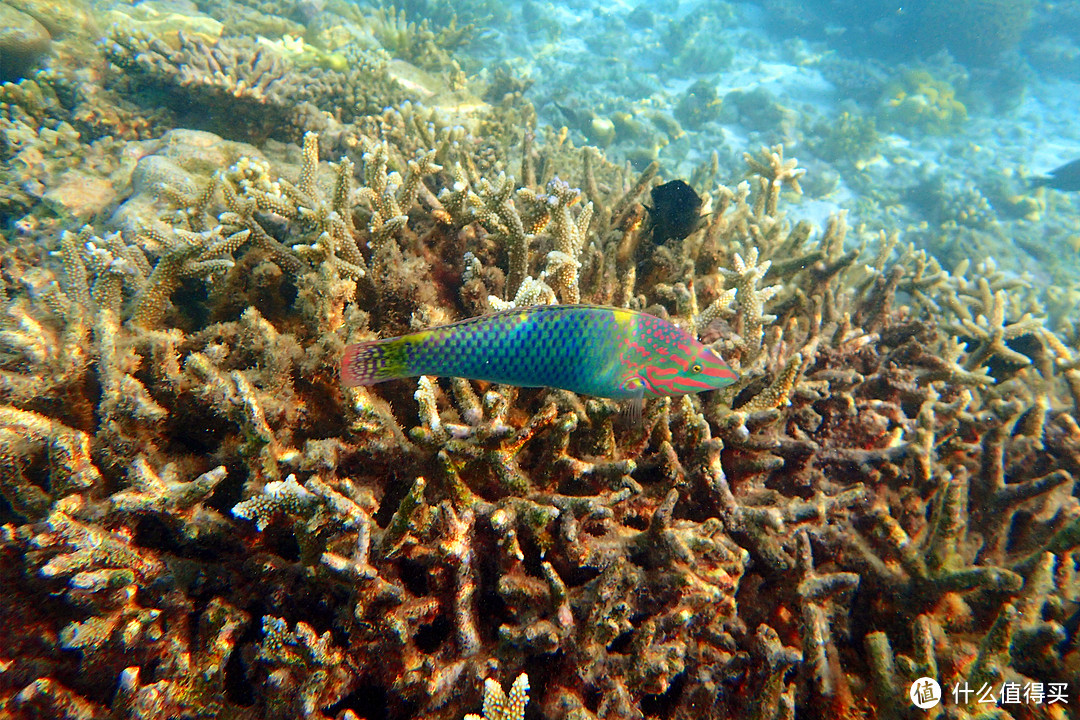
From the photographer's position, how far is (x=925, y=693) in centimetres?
214

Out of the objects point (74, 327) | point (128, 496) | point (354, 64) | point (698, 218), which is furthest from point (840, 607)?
point (354, 64)

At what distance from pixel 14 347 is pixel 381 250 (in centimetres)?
205

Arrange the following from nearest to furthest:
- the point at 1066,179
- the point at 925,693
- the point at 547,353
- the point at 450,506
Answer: the point at 547,353, the point at 925,693, the point at 450,506, the point at 1066,179

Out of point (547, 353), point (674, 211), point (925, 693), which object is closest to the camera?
point (547, 353)

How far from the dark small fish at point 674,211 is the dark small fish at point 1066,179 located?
827 inches

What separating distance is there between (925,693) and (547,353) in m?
2.38

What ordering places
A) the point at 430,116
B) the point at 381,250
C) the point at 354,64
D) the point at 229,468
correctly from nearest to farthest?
the point at 229,468
the point at 381,250
the point at 430,116
the point at 354,64

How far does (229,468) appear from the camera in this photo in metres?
2.50

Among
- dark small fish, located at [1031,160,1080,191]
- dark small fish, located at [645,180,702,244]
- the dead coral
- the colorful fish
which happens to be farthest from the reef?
dark small fish, located at [1031,160,1080,191]

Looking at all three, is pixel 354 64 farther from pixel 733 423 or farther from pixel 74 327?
pixel 733 423

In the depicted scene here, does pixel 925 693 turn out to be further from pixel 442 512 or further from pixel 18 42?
pixel 18 42

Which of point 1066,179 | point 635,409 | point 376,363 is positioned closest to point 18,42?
point 376,363

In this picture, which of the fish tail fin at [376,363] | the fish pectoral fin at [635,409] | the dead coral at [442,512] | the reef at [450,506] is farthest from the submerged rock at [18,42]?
the fish pectoral fin at [635,409]

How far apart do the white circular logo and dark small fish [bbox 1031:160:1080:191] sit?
22.7 meters
